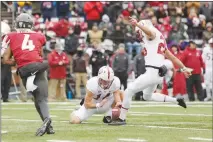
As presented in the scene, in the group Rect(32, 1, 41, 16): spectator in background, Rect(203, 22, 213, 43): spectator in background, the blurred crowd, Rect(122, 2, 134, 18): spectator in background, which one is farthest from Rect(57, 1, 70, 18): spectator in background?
Rect(203, 22, 213, 43): spectator in background

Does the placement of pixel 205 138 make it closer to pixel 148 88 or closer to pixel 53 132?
pixel 53 132

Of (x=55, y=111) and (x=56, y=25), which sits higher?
(x=56, y=25)

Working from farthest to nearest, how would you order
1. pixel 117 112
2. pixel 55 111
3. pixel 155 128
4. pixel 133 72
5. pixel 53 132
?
1. pixel 133 72
2. pixel 55 111
3. pixel 117 112
4. pixel 155 128
5. pixel 53 132

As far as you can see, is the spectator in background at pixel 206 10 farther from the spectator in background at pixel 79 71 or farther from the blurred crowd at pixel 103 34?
the spectator in background at pixel 79 71

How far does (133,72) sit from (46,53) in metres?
2.66

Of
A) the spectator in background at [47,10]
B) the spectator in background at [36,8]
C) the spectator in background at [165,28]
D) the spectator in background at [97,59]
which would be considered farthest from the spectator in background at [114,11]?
the spectator in background at [97,59]

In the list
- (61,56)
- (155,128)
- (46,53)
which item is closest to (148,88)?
(155,128)

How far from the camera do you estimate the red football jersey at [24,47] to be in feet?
34.7

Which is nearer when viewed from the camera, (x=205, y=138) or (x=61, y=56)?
(x=205, y=138)

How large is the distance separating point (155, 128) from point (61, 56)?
1020 centimetres

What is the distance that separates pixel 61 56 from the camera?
21.3m

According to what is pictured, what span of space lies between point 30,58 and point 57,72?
10983mm

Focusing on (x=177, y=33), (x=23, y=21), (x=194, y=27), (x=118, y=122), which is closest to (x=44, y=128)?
(x=23, y=21)

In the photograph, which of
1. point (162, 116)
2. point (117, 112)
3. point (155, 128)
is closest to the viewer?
point (155, 128)
